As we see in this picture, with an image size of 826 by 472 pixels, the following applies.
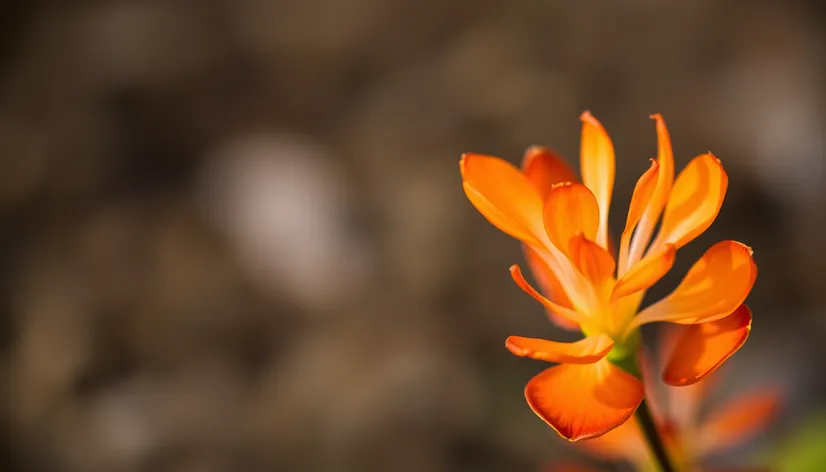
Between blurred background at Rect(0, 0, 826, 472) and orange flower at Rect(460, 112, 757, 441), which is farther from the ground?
blurred background at Rect(0, 0, 826, 472)

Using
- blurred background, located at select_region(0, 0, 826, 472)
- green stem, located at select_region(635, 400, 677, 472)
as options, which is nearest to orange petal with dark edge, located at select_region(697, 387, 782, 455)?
green stem, located at select_region(635, 400, 677, 472)

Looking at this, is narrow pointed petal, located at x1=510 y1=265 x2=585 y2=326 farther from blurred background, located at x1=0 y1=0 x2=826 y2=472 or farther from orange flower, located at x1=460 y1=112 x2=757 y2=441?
blurred background, located at x1=0 y1=0 x2=826 y2=472

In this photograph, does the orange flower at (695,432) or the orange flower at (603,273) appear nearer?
the orange flower at (603,273)

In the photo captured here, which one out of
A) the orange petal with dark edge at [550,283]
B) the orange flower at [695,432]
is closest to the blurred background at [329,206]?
the orange flower at [695,432]

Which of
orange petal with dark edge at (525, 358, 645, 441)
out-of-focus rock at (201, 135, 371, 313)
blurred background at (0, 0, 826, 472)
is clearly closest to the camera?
orange petal with dark edge at (525, 358, 645, 441)

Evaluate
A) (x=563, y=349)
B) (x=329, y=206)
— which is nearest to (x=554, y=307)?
(x=563, y=349)

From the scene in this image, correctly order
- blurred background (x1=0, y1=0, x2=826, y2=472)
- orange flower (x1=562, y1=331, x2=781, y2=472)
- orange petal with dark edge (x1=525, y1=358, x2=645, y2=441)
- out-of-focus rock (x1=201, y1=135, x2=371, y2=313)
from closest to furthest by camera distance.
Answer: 1. orange petal with dark edge (x1=525, y1=358, x2=645, y2=441)
2. orange flower (x1=562, y1=331, x2=781, y2=472)
3. blurred background (x1=0, y1=0, x2=826, y2=472)
4. out-of-focus rock (x1=201, y1=135, x2=371, y2=313)

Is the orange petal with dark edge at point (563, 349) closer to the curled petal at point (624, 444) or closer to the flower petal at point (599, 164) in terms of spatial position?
the flower petal at point (599, 164)

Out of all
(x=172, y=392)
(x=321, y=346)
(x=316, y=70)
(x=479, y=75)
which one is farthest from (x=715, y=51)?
(x=172, y=392)
